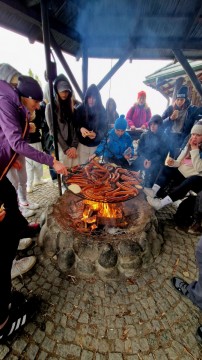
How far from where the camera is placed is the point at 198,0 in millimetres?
3842

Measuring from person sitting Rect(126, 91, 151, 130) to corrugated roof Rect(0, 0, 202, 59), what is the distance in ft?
8.23

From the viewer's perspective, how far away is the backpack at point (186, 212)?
14.5 feet

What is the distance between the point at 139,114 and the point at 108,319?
26.8 feet

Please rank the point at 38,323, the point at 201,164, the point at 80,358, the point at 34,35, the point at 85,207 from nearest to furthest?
the point at 80,358 < the point at 38,323 < the point at 85,207 < the point at 201,164 < the point at 34,35

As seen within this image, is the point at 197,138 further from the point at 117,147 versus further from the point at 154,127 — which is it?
the point at 117,147

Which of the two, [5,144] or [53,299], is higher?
[5,144]

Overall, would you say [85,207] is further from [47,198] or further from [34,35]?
[34,35]

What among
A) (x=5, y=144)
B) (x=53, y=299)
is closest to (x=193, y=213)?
(x=53, y=299)

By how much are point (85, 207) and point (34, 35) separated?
180 inches

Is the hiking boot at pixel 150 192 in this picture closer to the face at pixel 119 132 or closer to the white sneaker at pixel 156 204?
the white sneaker at pixel 156 204

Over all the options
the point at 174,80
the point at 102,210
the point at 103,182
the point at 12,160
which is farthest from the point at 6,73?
the point at 174,80

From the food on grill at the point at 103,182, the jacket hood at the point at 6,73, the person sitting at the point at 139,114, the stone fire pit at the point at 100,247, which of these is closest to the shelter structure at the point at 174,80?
the person sitting at the point at 139,114

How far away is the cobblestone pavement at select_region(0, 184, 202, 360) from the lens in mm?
2197

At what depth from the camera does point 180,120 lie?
5.71 meters
